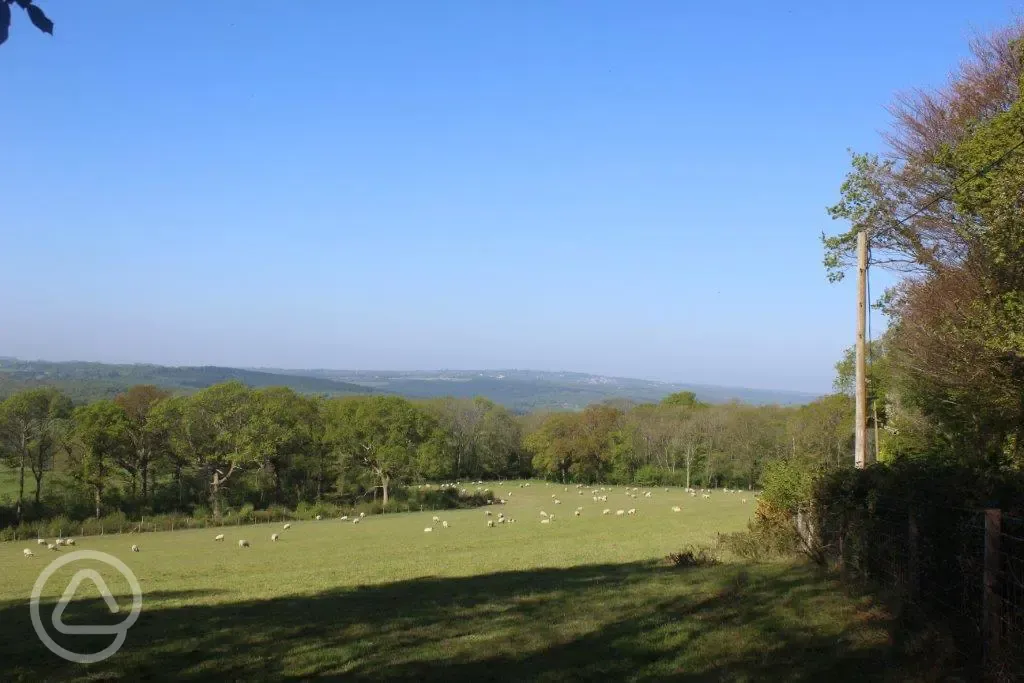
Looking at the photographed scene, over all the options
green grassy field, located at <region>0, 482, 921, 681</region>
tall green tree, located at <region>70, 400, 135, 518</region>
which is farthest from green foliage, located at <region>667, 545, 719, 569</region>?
tall green tree, located at <region>70, 400, 135, 518</region>

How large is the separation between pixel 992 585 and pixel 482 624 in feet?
18.7

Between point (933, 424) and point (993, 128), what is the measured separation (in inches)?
363

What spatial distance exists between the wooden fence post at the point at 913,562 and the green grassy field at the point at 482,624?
0.60 m

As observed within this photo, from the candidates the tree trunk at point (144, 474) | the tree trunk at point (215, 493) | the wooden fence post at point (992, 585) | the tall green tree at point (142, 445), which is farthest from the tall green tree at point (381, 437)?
the wooden fence post at point (992, 585)

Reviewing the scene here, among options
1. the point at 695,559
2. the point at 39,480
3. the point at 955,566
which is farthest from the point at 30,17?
the point at 39,480

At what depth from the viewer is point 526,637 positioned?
8977mm

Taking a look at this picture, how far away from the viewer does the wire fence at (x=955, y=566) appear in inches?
256

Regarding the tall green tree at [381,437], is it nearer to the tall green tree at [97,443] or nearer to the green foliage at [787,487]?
the tall green tree at [97,443]

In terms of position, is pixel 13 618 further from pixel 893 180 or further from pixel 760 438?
pixel 760 438

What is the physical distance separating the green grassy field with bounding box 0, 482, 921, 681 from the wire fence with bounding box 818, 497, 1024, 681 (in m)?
0.62

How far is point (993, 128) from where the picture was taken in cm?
1347

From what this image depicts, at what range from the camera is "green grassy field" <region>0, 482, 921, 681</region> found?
7.57 metres

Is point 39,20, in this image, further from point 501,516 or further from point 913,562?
point 501,516

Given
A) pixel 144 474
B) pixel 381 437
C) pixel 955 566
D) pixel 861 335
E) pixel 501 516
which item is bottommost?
pixel 501 516
